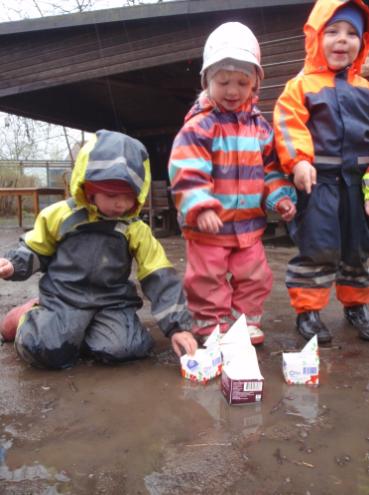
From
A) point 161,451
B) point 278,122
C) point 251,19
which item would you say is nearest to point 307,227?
point 278,122

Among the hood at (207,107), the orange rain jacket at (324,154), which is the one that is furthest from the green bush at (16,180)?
the orange rain jacket at (324,154)

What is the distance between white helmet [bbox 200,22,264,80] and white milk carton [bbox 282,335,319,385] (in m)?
1.33

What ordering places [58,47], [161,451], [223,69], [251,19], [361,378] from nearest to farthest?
[161,451], [361,378], [223,69], [251,19], [58,47]

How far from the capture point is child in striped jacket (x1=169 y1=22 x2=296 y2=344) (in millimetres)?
2266

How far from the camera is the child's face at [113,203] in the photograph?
2160mm

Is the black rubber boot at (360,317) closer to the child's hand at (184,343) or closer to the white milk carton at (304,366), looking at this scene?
the white milk carton at (304,366)

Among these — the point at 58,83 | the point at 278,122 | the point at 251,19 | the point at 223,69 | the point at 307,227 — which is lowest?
the point at 307,227

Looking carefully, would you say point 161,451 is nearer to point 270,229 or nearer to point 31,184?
point 270,229

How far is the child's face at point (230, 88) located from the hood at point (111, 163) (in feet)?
1.60

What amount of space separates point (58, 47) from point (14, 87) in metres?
1.12

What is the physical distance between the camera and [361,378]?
204 cm

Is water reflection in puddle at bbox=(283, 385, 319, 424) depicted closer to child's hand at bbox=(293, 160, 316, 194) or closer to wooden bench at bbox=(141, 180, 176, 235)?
child's hand at bbox=(293, 160, 316, 194)

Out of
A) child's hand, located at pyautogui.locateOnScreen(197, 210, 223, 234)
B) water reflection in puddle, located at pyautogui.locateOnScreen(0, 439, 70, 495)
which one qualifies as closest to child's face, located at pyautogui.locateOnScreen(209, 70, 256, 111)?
child's hand, located at pyautogui.locateOnScreen(197, 210, 223, 234)

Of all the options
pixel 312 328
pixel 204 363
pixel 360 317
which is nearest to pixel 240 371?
pixel 204 363
